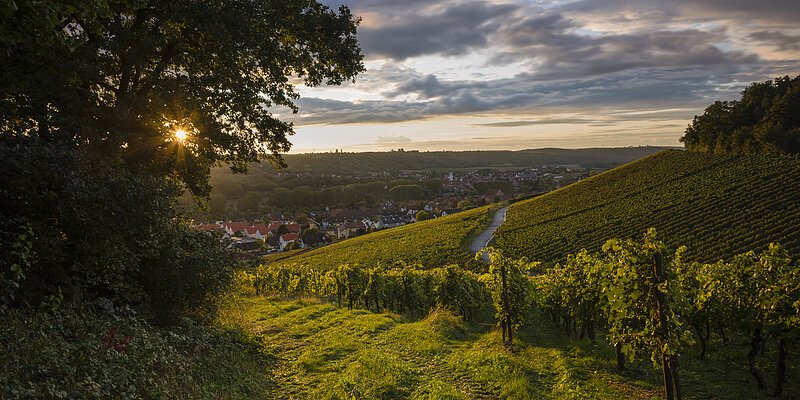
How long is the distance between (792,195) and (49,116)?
65273mm

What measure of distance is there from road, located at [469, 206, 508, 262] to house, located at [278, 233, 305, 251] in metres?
39.7

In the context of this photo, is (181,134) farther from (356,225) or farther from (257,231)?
(356,225)

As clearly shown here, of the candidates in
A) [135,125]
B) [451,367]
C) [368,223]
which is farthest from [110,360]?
[368,223]

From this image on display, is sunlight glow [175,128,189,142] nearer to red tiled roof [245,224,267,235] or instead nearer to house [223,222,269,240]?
house [223,222,269,240]

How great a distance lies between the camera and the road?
187 ft

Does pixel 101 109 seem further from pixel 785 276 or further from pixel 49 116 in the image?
pixel 785 276

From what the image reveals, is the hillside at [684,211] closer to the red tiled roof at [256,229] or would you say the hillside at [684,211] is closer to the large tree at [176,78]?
the large tree at [176,78]

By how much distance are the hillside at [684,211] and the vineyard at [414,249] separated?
6.12 m

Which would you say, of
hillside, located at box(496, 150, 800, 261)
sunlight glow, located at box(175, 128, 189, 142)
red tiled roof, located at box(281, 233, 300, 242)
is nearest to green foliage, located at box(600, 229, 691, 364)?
sunlight glow, located at box(175, 128, 189, 142)

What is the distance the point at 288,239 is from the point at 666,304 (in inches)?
3559

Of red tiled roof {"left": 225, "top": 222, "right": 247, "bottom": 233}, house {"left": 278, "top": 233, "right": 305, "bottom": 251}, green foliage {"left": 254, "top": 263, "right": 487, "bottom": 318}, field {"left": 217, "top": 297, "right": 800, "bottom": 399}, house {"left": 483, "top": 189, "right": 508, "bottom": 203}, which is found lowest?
house {"left": 278, "top": 233, "right": 305, "bottom": 251}

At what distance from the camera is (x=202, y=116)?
11.8 metres

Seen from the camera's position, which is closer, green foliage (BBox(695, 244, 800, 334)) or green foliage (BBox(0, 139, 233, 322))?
green foliage (BBox(0, 139, 233, 322))

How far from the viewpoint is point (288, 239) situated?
9388 cm
